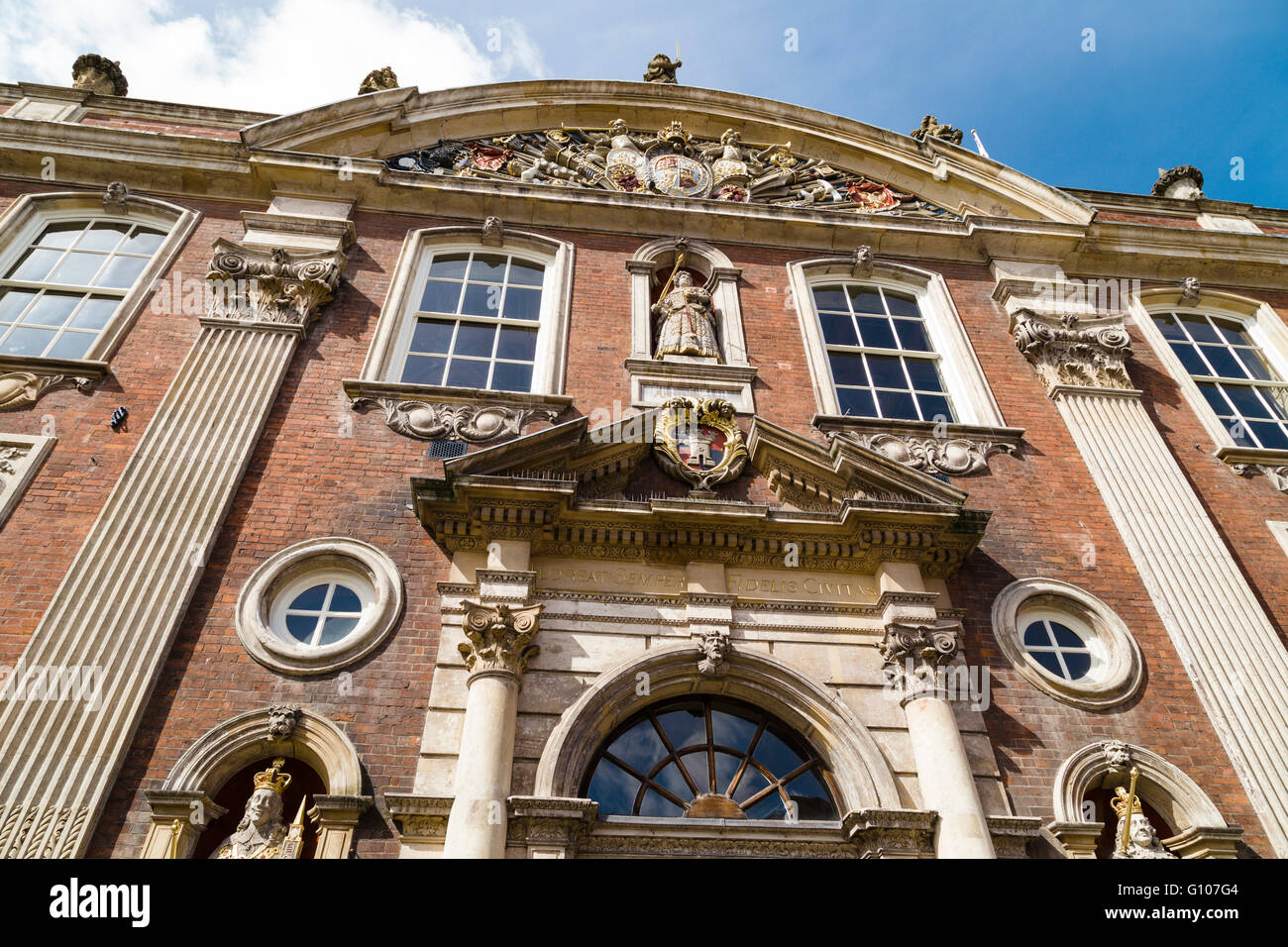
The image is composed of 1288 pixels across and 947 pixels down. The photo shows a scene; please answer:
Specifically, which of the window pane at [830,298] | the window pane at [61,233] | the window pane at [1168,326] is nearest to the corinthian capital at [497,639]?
the window pane at [830,298]

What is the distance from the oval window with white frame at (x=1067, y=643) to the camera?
8.22 meters

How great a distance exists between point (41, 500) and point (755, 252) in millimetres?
8919

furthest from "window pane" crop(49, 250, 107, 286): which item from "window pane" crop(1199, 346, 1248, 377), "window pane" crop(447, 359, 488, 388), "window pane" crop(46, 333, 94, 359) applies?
"window pane" crop(1199, 346, 1248, 377)

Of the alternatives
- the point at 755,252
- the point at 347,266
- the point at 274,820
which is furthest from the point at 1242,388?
the point at 274,820

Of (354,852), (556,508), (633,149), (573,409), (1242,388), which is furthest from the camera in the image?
(633,149)

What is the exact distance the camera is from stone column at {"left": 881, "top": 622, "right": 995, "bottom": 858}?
6.88 m

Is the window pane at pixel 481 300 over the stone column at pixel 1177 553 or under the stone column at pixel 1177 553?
over

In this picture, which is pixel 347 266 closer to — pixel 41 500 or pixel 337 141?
pixel 337 141

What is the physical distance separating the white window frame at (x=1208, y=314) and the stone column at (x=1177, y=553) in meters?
0.89

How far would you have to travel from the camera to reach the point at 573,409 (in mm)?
10031

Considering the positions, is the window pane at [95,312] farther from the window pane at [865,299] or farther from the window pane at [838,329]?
the window pane at [865,299]

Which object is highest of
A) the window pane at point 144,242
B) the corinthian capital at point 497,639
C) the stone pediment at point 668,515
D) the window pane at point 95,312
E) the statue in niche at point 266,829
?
the window pane at point 144,242

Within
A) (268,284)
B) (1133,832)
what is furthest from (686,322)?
(1133,832)

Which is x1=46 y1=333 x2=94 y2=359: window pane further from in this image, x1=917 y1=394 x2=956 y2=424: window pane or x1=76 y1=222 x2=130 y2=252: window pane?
x1=917 y1=394 x2=956 y2=424: window pane
